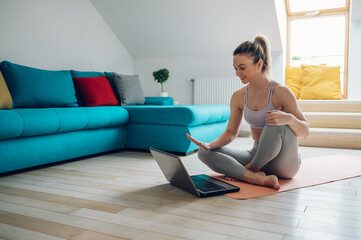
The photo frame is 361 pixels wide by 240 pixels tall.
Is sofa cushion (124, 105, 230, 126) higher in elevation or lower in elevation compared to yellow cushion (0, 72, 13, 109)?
lower

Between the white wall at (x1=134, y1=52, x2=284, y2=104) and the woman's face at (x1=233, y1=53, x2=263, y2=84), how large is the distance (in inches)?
130

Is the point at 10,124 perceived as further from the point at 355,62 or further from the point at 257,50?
the point at 355,62

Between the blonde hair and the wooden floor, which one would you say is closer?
the wooden floor

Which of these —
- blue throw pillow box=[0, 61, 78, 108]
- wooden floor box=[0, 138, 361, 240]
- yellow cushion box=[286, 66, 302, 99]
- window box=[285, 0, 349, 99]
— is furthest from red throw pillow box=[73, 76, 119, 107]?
window box=[285, 0, 349, 99]

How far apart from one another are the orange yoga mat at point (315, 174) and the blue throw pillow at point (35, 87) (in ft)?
6.02

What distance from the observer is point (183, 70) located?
18.3 feet

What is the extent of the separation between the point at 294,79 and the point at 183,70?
1863 millimetres

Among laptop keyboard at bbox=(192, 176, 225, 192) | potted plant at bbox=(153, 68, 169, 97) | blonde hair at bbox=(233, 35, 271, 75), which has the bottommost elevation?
laptop keyboard at bbox=(192, 176, 225, 192)

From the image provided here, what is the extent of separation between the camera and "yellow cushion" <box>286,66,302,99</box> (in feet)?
16.7

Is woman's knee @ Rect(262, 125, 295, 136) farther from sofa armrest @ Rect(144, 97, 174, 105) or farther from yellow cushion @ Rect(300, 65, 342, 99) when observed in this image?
yellow cushion @ Rect(300, 65, 342, 99)

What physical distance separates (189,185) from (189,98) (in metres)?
3.90

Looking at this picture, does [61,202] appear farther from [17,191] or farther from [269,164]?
[269,164]

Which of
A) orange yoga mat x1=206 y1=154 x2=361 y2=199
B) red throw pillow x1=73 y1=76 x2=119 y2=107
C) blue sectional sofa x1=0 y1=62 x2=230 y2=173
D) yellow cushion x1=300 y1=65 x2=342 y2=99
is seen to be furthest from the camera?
yellow cushion x1=300 y1=65 x2=342 y2=99

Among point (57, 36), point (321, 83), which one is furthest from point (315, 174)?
point (57, 36)
